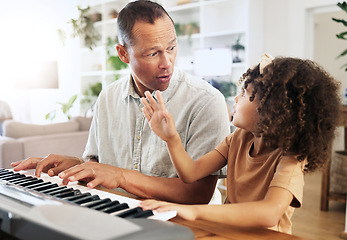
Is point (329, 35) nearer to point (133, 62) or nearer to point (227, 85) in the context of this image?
point (227, 85)

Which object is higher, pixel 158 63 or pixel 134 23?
pixel 134 23

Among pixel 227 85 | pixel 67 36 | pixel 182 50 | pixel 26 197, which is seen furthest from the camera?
pixel 67 36

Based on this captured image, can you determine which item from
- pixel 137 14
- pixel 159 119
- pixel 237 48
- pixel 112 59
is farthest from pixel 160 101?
pixel 112 59

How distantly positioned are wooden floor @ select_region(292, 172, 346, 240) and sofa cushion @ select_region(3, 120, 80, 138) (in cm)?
220

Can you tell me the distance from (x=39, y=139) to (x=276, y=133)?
2.70 meters

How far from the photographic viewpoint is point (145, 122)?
147cm

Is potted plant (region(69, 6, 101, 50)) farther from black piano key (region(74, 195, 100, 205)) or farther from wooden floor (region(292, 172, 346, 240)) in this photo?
black piano key (region(74, 195, 100, 205))

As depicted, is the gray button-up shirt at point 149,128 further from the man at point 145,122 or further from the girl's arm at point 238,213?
the girl's arm at point 238,213

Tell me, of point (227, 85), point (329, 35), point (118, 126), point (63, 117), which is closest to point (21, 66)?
point (63, 117)

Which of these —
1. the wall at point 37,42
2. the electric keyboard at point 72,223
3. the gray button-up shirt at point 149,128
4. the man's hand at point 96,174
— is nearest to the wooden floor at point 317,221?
the gray button-up shirt at point 149,128

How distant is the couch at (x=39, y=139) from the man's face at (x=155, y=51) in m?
2.01

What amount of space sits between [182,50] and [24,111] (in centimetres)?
355

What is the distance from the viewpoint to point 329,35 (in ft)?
19.9

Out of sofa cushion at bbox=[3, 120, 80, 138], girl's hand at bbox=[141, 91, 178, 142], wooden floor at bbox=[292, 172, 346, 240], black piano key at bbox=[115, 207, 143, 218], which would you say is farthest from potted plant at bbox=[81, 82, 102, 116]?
black piano key at bbox=[115, 207, 143, 218]
